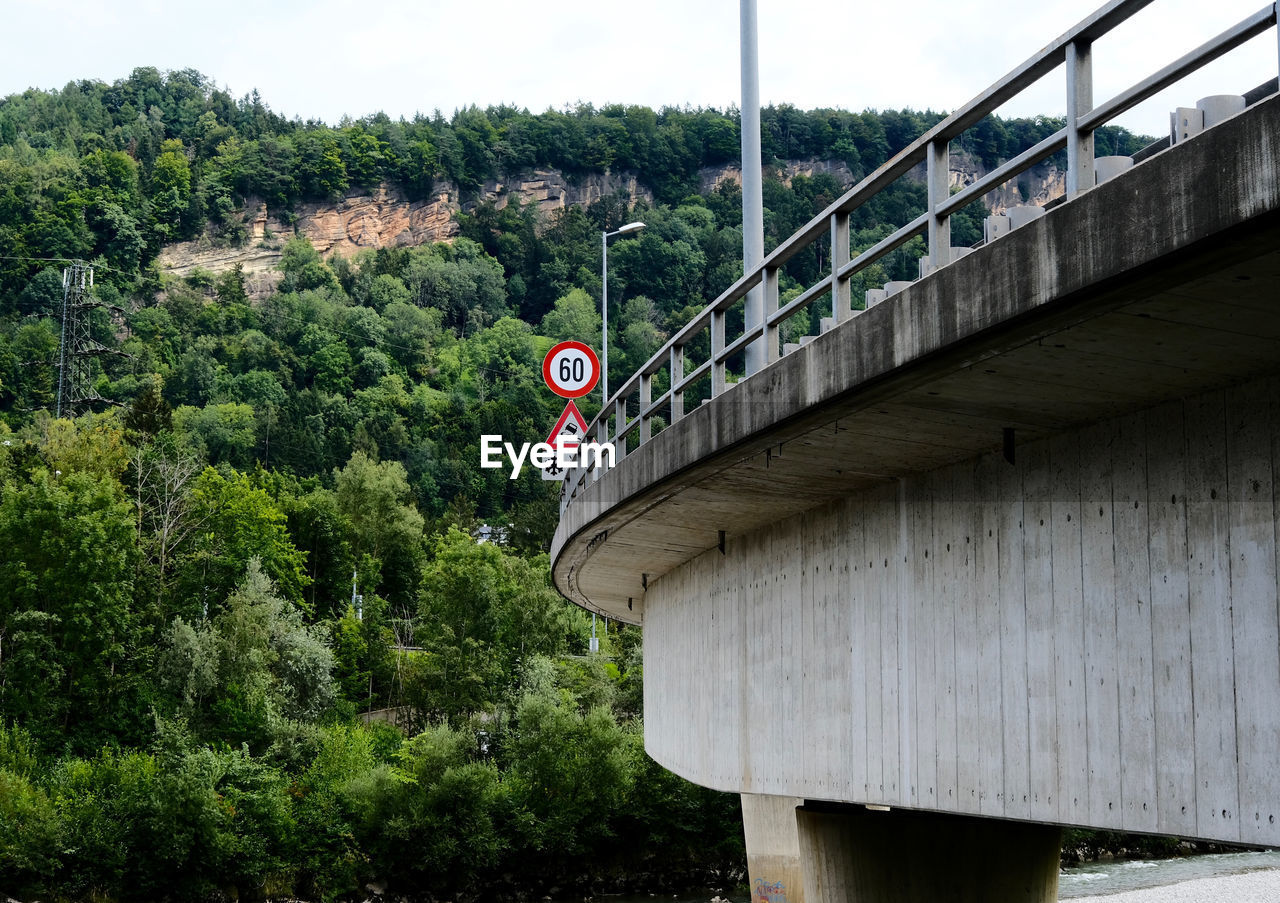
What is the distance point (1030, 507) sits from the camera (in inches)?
348

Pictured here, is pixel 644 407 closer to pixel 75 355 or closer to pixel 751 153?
Answer: pixel 751 153

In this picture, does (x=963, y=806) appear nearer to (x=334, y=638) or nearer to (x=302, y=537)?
(x=334, y=638)

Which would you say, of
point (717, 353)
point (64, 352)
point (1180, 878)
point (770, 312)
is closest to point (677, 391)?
point (717, 353)

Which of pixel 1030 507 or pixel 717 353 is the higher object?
pixel 717 353

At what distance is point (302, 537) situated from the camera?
303 feet

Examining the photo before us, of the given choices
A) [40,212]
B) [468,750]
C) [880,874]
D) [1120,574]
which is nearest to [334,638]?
[468,750]

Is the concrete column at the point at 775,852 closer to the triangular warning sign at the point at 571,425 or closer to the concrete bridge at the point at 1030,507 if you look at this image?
the triangular warning sign at the point at 571,425

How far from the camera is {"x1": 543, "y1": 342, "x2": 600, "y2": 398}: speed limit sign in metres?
24.0

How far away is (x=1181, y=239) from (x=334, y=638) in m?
77.1

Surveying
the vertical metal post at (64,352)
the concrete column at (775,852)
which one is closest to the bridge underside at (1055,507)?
the concrete column at (775,852)

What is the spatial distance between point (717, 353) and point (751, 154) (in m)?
6.77

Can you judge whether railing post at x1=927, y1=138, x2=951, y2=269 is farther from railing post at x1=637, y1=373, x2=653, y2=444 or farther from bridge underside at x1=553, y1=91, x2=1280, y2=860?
railing post at x1=637, y1=373, x2=653, y2=444

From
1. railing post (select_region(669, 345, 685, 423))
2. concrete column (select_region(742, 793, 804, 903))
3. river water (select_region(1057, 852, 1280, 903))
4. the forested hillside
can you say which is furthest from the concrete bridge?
river water (select_region(1057, 852, 1280, 903))

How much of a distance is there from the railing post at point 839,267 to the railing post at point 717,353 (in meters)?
2.65
